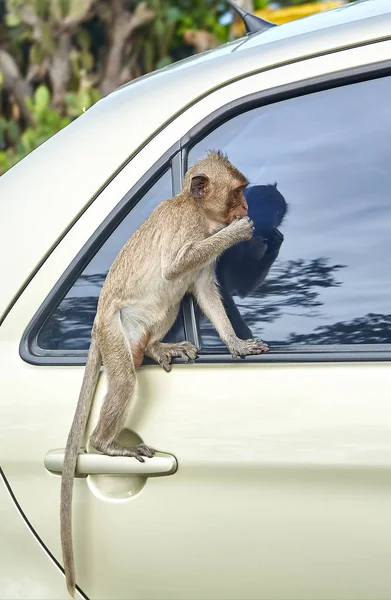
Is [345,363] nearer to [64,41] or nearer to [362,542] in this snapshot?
[362,542]

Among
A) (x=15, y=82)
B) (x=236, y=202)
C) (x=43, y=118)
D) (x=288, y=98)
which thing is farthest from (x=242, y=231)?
(x=15, y=82)

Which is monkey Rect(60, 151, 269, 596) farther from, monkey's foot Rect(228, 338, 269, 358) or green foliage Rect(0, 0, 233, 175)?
green foliage Rect(0, 0, 233, 175)

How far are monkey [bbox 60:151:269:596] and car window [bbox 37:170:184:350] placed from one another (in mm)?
18

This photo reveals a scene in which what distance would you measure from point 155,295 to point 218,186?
0.31 m

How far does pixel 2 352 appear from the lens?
203cm

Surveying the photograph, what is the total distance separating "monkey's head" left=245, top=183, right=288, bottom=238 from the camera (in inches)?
79.5

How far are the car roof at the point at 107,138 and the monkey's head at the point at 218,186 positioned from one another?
0.49ft

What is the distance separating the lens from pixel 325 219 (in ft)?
6.41

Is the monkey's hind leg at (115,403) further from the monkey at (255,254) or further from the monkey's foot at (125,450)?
the monkey at (255,254)

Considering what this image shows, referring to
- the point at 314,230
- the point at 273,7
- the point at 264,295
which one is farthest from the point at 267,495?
the point at 273,7

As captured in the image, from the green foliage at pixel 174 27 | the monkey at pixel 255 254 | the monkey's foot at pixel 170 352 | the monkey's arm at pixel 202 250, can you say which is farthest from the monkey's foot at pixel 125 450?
the green foliage at pixel 174 27

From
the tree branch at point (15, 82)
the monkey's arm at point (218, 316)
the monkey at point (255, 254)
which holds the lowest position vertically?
the monkey's arm at point (218, 316)

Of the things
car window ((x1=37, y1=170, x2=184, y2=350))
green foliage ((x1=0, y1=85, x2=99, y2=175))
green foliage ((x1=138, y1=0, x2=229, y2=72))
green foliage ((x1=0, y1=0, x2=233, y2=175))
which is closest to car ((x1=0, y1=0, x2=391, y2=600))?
car window ((x1=37, y1=170, x2=184, y2=350))

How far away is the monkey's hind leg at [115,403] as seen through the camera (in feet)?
6.39
